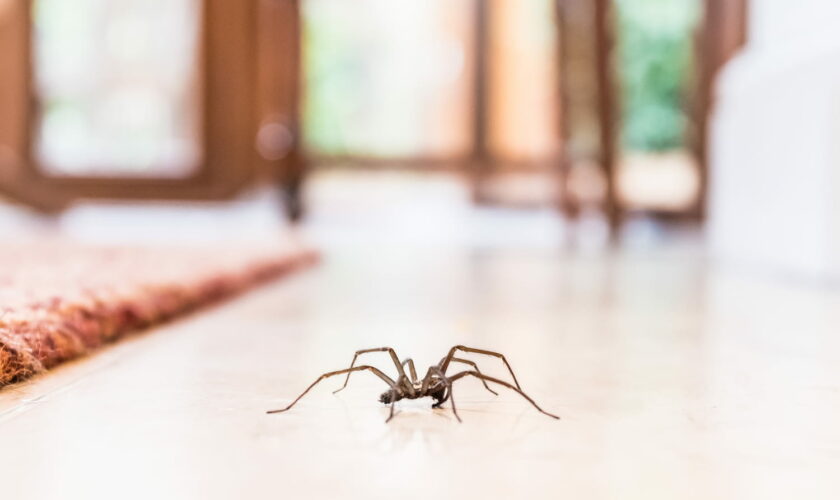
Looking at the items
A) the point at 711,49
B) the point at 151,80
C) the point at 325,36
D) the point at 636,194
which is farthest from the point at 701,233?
the point at 151,80

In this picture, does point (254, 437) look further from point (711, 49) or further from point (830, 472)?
point (711, 49)

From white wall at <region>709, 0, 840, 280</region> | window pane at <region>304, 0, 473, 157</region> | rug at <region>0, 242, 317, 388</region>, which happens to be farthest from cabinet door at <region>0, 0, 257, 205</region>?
white wall at <region>709, 0, 840, 280</region>

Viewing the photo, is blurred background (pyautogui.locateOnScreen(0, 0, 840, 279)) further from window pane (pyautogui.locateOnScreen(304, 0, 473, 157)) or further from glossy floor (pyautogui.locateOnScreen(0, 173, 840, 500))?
glossy floor (pyautogui.locateOnScreen(0, 173, 840, 500))

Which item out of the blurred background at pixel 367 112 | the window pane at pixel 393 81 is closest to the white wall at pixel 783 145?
the blurred background at pixel 367 112

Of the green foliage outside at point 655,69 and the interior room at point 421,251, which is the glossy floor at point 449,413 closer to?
the interior room at point 421,251

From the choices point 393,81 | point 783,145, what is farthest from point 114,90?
point 783,145
